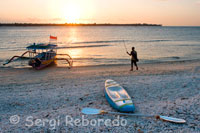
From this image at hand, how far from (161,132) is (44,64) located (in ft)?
44.5

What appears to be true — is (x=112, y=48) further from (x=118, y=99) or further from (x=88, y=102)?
(x=118, y=99)

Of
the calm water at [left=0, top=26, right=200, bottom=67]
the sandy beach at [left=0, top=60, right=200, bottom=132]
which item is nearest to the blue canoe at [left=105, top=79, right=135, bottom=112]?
the sandy beach at [left=0, top=60, right=200, bottom=132]

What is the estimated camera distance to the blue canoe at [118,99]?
646 cm

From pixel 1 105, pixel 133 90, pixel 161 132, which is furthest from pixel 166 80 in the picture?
pixel 1 105

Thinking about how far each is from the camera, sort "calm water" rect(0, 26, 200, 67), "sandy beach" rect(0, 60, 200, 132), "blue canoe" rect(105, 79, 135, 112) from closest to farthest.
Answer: "sandy beach" rect(0, 60, 200, 132), "blue canoe" rect(105, 79, 135, 112), "calm water" rect(0, 26, 200, 67)

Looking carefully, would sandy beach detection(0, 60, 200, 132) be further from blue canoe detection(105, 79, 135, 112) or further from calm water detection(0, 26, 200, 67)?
calm water detection(0, 26, 200, 67)

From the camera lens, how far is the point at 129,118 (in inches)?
239

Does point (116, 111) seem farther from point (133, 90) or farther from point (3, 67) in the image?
point (3, 67)

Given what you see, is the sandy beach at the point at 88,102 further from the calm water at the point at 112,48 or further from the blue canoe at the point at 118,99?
the calm water at the point at 112,48

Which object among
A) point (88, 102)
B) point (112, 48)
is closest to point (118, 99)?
point (88, 102)

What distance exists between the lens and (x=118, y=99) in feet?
23.2

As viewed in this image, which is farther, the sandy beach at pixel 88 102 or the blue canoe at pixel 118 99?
the blue canoe at pixel 118 99

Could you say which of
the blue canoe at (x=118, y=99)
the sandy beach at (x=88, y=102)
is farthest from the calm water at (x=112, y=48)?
the blue canoe at (x=118, y=99)

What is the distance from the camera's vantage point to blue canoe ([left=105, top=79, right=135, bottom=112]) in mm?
6465
